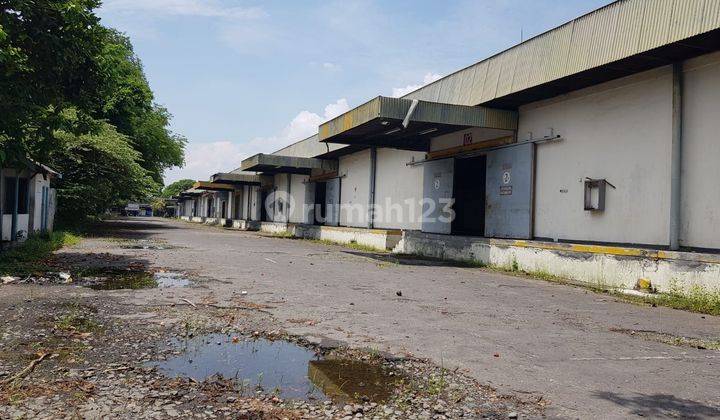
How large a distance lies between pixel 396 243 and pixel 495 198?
5935 mm

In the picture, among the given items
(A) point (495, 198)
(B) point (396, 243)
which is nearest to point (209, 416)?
(A) point (495, 198)

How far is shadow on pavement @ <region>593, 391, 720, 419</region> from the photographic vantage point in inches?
145

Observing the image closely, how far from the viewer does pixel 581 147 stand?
12.1 meters

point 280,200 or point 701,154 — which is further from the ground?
point 701,154

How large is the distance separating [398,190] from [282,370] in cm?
1664

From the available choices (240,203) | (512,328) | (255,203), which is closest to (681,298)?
(512,328)

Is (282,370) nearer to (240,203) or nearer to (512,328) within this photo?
(512,328)

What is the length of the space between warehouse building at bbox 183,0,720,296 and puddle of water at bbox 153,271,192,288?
6.32 meters

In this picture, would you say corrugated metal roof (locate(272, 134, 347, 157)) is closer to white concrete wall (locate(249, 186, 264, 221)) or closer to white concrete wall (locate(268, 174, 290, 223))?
white concrete wall (locate(268, 174, 290, 223))

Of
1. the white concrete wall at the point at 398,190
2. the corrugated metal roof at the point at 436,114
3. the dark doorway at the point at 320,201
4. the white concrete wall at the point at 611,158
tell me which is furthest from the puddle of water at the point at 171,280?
the dark doorway at the point at 320,201

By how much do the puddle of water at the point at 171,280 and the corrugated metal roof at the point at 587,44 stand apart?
345 inches

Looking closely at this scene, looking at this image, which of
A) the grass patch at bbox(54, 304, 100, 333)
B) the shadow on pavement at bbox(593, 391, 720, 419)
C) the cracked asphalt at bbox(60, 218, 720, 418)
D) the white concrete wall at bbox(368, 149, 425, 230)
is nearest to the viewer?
the shadow on pavement at bbox(593, 391, 720, 419)

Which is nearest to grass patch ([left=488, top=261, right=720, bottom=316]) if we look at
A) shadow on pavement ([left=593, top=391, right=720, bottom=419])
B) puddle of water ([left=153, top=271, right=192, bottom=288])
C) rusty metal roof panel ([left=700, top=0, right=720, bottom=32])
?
rusty metal roof panel ([left=700, top=0, right=720, bottom=32])

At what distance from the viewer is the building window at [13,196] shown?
561 inches
